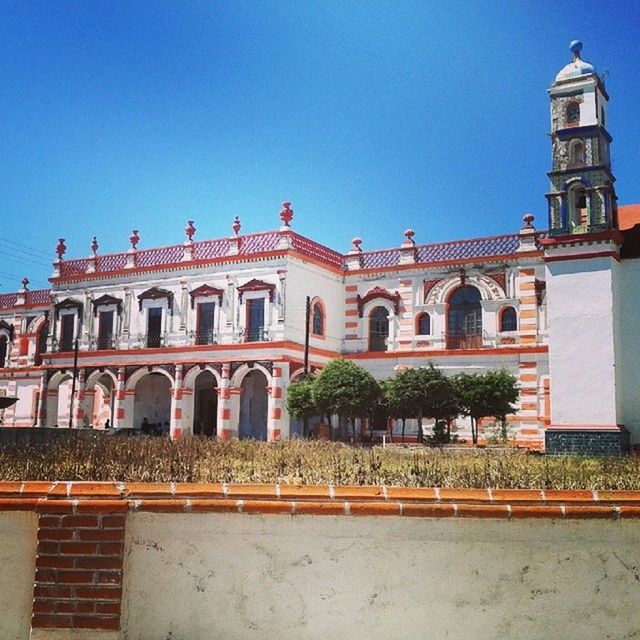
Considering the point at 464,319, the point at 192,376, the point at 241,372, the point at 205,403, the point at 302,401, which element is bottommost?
the point at 302,401

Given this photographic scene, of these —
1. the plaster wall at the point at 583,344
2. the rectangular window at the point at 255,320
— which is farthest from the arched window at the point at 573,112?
the rectangular window at the point at 255,320

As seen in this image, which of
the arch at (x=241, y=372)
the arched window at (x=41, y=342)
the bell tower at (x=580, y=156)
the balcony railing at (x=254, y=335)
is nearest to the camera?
the bell tower at (x=580, y=156)

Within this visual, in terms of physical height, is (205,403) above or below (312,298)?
below

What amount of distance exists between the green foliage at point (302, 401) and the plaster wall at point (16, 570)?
74.1 ft

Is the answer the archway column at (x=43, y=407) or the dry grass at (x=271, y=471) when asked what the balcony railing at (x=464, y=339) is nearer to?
the archway column at (x=43, y=407)

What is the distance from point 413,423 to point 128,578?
26.6 m

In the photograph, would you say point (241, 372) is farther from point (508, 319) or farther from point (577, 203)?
point (577, 203)

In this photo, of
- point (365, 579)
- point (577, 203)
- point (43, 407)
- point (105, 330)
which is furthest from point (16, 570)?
point (43, 407)

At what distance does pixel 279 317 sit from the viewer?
31453 mm

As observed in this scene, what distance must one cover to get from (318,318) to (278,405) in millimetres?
4706

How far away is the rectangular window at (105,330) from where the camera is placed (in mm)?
36625

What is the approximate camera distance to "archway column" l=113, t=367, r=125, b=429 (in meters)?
34.8

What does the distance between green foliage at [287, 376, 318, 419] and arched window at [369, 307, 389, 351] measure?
5680 millimetres

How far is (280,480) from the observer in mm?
7785
